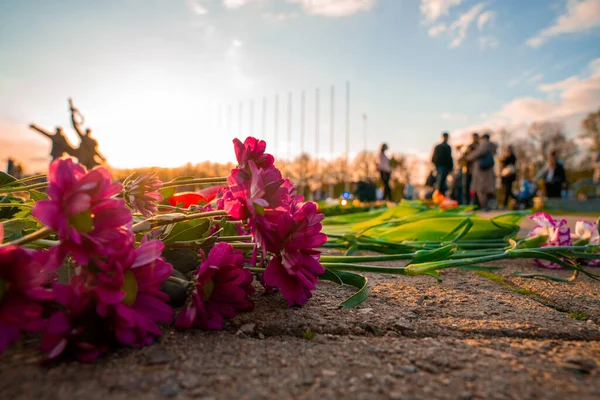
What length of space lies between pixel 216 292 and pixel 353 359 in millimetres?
331

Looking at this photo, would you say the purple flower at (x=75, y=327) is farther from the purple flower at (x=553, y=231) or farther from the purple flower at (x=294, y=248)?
the purple flower at (x=553, y=231)

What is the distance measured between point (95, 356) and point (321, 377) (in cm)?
40

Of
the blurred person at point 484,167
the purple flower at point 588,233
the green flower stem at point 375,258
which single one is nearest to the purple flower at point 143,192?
the green flower stem at point 375,258

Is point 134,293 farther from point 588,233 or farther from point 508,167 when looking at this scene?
point 508,167

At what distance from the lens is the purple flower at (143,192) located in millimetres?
954

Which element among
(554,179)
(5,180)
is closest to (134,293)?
(5,180)

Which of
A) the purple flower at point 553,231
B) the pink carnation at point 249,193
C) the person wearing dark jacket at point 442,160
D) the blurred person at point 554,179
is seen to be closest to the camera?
the pink carnation at point 249,193

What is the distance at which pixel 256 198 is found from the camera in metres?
0.78

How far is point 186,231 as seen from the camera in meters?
0.97

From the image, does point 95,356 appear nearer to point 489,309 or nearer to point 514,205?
point 489,309

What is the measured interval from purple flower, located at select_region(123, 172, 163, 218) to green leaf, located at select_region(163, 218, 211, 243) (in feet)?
0.25

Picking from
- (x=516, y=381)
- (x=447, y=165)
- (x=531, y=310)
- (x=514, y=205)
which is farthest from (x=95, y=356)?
(x=514, y=205)

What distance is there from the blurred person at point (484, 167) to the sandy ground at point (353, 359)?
971cm

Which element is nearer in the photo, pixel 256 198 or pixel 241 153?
pixel 256 198
